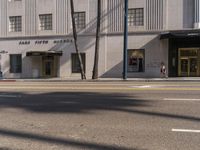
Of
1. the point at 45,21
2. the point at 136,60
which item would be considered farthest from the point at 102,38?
the point at 45,21

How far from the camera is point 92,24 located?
38312 millimetres

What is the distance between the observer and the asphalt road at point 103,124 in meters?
6.88

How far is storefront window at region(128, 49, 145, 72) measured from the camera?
121 feet

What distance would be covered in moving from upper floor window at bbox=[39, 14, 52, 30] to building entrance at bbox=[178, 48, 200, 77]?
46.8 feet

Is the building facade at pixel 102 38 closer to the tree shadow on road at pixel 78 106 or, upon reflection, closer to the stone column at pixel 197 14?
the stone column at pixel 197 14

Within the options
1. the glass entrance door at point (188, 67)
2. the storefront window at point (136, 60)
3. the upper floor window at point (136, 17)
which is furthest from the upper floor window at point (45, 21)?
the glass entrance door at point (188, 67)

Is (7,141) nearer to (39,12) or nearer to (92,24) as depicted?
(92,24)

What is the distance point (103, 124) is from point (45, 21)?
108ft

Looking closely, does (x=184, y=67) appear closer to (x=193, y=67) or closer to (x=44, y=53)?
(x=193, y=67)

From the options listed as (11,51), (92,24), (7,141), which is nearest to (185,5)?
→ (92,24)

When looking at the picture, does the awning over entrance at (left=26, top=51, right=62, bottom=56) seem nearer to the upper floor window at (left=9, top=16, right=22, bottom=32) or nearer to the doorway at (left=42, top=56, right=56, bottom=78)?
the doorway at (left=42, top=56, right=56, bottom=78)

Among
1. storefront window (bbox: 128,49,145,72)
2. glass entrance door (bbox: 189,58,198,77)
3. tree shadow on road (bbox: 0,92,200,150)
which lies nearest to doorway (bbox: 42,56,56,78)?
storefront window (bbox: 128,49,145,72)

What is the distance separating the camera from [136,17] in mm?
36750

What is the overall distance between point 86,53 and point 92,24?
10.1ft
